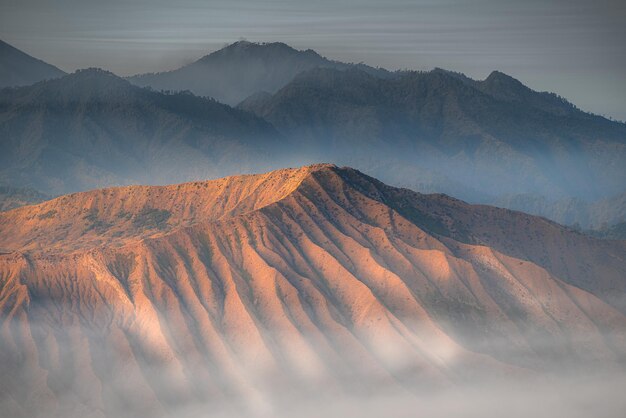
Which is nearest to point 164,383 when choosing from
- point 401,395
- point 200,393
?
point 200,393

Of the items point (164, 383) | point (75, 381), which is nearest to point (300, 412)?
point (164, 383)

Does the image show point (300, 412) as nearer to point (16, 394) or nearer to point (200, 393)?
point (200, 393)

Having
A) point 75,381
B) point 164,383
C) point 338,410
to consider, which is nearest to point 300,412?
point 338,410

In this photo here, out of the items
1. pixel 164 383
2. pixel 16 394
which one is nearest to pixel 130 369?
pixel 164 383

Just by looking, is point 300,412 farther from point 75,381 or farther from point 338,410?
point 75,381

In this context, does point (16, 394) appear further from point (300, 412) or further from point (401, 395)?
point (401, 395)
